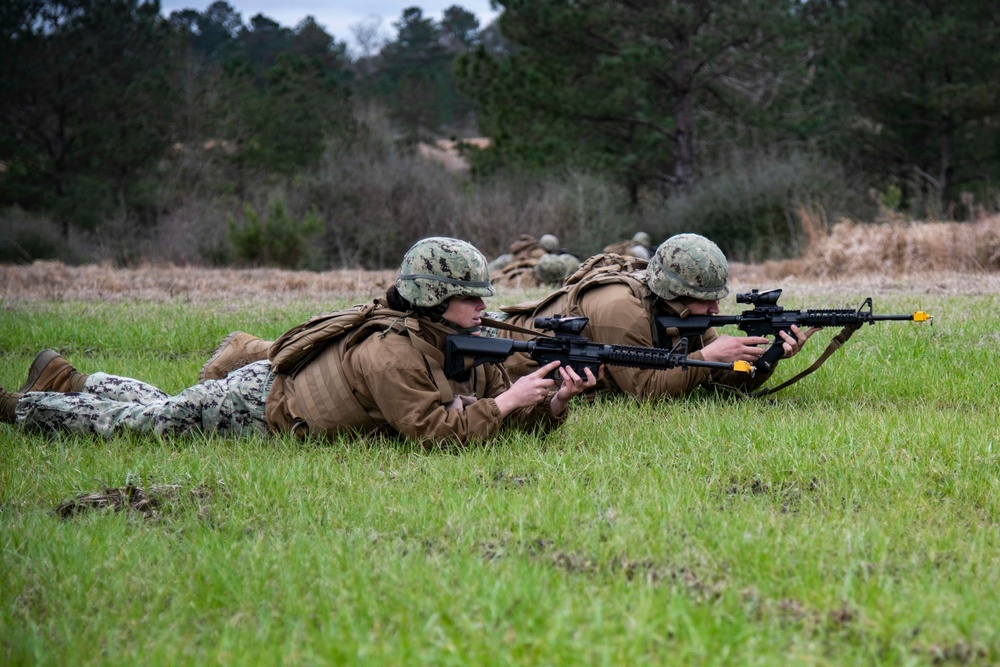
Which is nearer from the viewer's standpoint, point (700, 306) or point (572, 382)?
point (572, 382)

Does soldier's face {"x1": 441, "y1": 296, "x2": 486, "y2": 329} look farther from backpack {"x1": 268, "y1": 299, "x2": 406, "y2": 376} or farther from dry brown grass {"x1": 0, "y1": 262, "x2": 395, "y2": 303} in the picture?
dry brown grass {"x1": 0, "y1": 262, "x2": 395, "y2": 303}

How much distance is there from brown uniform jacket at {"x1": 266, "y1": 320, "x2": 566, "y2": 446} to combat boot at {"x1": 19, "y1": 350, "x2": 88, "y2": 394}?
1556mm

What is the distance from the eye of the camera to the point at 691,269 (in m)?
→ 6.55

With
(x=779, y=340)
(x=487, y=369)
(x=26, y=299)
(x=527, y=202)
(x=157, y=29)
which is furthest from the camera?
(x=157, y=29)

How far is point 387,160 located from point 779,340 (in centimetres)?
2695

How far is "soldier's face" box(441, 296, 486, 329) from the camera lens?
18.2 feet

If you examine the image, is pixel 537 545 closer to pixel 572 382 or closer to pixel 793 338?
pixel 572 382

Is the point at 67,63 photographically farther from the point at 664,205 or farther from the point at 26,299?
the point at 26,299

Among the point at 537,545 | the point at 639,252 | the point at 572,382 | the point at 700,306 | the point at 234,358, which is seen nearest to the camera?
the point at 537,545

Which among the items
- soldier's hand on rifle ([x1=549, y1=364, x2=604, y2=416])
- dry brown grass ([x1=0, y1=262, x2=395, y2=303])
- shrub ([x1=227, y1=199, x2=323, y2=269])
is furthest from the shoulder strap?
shrub ([x1=227, y1=199, x2=323, y2=269])

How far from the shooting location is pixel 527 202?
28359 mm

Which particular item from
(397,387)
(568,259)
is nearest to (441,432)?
(397,387)

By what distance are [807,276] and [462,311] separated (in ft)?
43.2

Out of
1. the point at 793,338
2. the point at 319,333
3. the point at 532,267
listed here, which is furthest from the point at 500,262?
the point at 319,333
